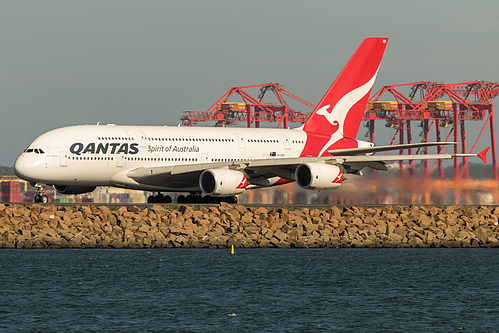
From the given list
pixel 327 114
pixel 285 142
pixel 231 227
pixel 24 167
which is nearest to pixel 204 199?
pixel 285 142

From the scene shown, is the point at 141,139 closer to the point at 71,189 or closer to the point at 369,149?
the point at 71,189

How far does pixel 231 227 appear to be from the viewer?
4034cm

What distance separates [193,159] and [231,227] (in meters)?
8.57

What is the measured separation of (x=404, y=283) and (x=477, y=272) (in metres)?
4.03

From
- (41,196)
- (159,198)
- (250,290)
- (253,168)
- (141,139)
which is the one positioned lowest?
(250,290)

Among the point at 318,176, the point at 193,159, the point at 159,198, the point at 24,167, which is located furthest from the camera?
the point at 159,198

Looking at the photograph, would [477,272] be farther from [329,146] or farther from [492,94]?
[492,94]

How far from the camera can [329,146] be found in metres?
52.8

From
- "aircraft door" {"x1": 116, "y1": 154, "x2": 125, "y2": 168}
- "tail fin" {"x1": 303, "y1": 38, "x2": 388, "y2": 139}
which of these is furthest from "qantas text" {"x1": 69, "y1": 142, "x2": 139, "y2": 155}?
"tail fin" {"x1": 303, "y1": 38, "x2": 388, "y2": 139}

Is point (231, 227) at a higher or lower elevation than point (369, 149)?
lower

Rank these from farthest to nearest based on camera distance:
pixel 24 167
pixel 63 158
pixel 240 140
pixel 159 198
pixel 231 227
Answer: pixel 159 198
pixel 240 140
pixel 63 158
pixel 24 167
pixel 231 227

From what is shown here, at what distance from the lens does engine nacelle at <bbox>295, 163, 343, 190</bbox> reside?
4528 centimetres

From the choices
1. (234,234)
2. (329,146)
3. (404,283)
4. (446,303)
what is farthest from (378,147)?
(446,303)

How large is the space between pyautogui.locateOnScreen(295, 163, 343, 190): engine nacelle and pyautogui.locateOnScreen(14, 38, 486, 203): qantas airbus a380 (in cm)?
5
